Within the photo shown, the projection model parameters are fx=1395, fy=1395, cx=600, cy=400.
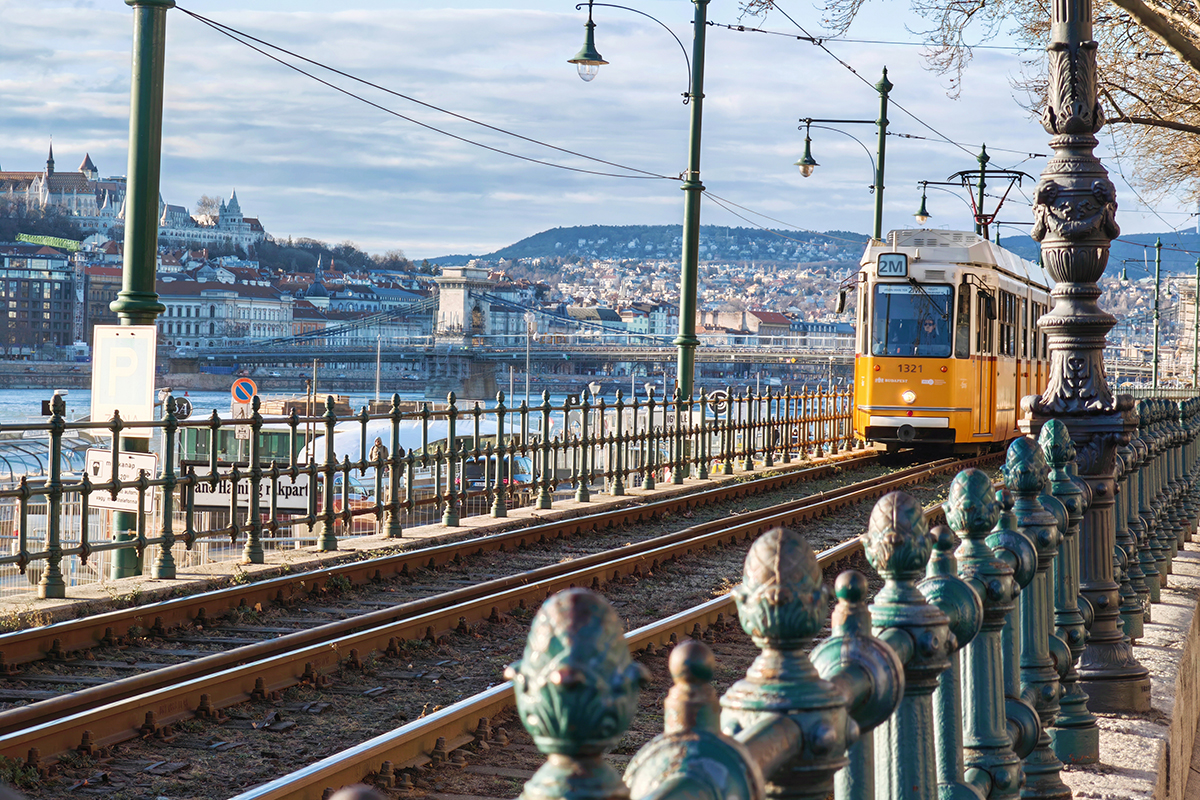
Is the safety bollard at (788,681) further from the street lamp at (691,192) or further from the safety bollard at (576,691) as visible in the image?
the street lamp at (691,192)

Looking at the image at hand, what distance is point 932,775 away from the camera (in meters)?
2.15

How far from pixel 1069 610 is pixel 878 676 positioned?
2.80 metres

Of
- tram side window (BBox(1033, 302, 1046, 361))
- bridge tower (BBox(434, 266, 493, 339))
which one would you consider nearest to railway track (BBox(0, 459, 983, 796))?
tram side window (BBox(1033, 302, 1046, 361))

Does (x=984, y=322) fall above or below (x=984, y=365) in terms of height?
above

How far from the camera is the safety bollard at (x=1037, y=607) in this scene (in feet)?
10.9

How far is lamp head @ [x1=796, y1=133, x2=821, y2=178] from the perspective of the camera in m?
29.6

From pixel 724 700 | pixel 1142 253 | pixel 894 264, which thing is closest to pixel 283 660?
pixel 724 700

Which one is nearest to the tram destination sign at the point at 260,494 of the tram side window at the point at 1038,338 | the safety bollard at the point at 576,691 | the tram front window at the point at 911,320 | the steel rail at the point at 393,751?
the steel rail at the point at 393,751

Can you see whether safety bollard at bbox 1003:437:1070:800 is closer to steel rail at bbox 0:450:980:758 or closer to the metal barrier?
the metal barrier

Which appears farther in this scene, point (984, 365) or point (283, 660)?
point (984, 365)

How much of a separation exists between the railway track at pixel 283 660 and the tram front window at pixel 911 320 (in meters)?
11.0

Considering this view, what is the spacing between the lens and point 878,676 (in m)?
1.78

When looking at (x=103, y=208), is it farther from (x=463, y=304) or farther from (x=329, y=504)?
(x=329, y=504)

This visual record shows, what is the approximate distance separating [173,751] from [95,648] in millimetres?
2234
